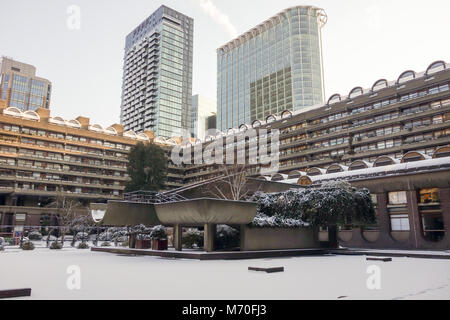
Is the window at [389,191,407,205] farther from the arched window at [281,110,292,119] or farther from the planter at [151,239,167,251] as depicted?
the arched window at [281,110,292,119]

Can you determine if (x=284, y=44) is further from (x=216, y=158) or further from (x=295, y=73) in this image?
(x=216, y=158)

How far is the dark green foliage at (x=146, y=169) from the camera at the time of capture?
6350 centimetres

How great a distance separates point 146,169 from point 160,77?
9424 centimetres

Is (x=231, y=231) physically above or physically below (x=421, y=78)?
below

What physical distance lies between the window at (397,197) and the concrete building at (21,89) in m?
180

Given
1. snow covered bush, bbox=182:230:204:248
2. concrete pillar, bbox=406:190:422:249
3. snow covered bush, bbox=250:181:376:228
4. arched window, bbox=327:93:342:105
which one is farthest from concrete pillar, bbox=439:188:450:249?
arched window, bbox=327:93:342:105

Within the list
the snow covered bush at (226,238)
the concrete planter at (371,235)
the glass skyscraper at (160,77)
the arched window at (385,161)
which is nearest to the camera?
the snow covered bush at (226,238)

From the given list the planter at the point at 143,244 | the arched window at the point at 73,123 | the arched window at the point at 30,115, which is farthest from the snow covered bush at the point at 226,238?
the arched window at the point at 73,123

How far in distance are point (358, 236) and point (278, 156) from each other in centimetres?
4508

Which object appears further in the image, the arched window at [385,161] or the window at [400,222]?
the arched window at [385,161]

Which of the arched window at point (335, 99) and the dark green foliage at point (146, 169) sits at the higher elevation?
the arched window at point (335, 99)

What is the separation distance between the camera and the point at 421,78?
58.1 metres

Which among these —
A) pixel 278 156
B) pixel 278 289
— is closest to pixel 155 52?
pixel 278 156

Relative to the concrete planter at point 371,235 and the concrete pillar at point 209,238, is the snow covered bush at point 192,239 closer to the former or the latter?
the concrete pillar at point 209,238
